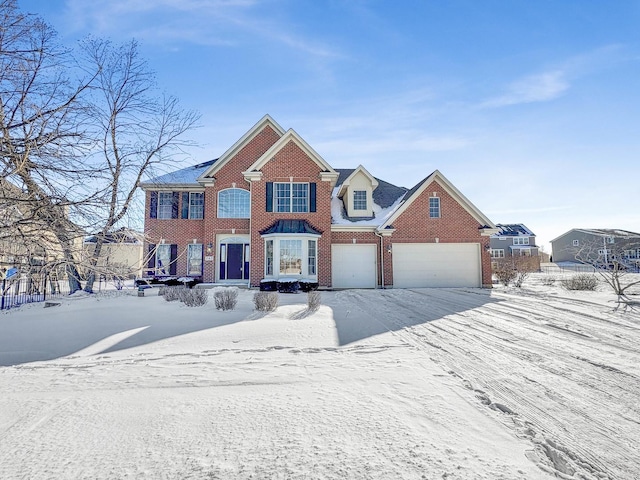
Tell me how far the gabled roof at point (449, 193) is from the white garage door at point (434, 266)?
1562 mm

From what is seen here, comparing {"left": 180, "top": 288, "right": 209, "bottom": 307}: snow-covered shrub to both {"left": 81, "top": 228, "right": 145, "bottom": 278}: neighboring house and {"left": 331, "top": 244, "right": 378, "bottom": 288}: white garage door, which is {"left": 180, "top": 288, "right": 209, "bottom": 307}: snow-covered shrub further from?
{"left": 331, "top": 244, "right": 378, "bottom": 288}: white garage door

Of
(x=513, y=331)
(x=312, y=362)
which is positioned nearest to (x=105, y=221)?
(x=312, y=362)

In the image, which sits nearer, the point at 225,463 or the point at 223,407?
the point at 225,463

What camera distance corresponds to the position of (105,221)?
6344 millimetres

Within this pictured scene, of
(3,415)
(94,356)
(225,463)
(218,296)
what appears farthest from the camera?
(218,296)

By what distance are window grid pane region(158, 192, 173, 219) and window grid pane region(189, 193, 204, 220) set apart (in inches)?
44.6

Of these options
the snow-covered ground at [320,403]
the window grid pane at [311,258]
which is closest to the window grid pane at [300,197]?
the window grid pane at [311,258]

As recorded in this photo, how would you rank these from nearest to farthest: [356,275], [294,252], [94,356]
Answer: [94,356], [294,252], [356,275]

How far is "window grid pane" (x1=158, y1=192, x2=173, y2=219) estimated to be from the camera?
1861cm

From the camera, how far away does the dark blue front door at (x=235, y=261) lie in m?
17.9

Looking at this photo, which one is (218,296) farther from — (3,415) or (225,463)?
(225,463)

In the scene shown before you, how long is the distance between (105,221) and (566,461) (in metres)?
7.32

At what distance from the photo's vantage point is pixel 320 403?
3176mm

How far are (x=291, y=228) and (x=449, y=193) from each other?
865cm
